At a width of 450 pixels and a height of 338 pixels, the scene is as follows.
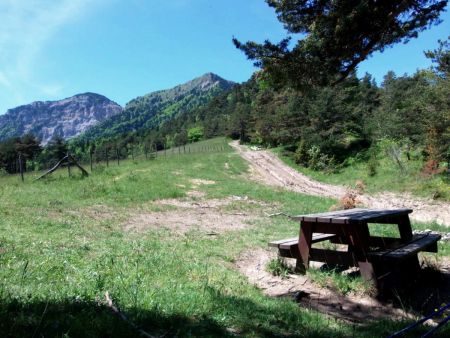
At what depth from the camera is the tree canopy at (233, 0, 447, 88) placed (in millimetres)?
6078

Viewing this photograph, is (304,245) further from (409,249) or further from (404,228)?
(404,228)

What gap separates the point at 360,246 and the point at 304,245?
1047 millimetres

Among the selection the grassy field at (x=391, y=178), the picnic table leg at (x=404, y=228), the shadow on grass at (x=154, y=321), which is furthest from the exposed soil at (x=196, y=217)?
the grassy field at (x=391, y=178)

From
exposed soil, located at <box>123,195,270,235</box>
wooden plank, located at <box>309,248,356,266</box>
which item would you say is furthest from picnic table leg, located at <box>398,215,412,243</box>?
exposed soil, located at <box>123,195,270,235</box>

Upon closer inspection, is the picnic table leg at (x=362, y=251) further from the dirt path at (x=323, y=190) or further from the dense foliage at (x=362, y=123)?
the dirt path at (x=323, y=190)

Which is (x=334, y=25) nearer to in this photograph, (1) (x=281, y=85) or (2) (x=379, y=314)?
(1) (x=281, y=85)

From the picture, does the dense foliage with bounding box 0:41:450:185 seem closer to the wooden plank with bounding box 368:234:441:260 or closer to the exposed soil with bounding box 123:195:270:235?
the wooden plank with bounding box 368:234:441:260

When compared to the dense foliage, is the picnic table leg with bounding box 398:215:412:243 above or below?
below

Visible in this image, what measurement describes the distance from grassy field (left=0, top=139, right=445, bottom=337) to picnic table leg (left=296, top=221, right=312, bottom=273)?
3.52ft

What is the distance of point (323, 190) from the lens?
2492 cm

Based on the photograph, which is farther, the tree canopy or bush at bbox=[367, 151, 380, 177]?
bush at bbox=[367, 151, 380, 177]

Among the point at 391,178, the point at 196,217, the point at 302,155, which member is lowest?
the point at 391,178

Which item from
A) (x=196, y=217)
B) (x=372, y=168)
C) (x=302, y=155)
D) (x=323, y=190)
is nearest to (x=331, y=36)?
(x=196, y=217)

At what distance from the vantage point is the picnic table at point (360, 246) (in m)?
5.83
